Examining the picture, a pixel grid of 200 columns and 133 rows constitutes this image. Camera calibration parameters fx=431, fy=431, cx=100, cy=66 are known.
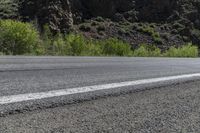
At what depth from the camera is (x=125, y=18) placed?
66562 mm

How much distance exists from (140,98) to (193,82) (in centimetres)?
265

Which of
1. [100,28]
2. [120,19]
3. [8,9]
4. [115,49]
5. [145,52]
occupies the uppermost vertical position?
[8,9]

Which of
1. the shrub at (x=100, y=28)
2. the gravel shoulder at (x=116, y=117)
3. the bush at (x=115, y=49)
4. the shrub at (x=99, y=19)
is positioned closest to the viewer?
the gravel shoulder at (x=116, y=117)

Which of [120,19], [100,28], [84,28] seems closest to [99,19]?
[120,19]

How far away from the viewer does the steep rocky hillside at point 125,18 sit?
58.7 metres

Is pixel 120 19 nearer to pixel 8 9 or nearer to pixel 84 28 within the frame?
pixel 84 28

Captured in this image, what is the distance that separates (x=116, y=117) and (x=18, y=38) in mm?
22871

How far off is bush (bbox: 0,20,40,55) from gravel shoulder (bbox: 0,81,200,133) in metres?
20.0

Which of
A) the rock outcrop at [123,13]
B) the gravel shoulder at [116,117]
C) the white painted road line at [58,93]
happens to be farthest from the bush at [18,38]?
the rock outcrop at [123,13]

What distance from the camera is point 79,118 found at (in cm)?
356

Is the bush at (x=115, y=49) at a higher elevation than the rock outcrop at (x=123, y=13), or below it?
below

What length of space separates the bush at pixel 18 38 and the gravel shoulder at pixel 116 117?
2002cm

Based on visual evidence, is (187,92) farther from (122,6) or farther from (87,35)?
(122,6)

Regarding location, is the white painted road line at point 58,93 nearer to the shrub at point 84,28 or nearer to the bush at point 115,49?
the bush at point 115,49
